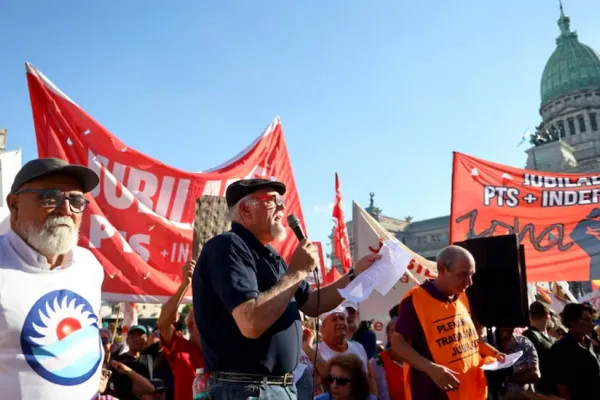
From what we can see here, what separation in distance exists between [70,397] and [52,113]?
488 centimetres

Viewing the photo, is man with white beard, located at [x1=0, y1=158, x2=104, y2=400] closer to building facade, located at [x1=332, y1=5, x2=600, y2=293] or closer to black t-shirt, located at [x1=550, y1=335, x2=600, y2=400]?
black t-shirt, located at [x1=550, y1=335, x2=600, y2=400]

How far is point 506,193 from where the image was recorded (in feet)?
29.5

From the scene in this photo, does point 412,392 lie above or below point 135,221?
below

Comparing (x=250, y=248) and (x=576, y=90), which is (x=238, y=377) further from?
(x=576, y=90)

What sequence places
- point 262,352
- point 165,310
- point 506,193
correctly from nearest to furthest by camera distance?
point 262,352 → point 165,310 → point 506,193

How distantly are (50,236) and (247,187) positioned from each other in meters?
0.90

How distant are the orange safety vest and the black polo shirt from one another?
1530mm

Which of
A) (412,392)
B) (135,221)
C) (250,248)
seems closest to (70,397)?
(250,248)

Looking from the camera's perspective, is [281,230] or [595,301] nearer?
[281,230]

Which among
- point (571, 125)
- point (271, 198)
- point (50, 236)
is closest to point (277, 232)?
point (271, 198)

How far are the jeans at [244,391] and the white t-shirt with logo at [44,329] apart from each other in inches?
20.9

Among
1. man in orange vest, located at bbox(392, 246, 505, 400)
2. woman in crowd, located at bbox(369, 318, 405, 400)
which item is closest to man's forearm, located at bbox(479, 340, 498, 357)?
man in orange vest, located at bbox(392, 246, 505, 400)

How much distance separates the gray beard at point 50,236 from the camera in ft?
7.42

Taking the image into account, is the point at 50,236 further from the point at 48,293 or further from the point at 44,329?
the point at 44,329
